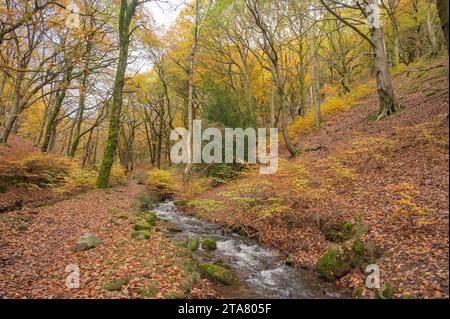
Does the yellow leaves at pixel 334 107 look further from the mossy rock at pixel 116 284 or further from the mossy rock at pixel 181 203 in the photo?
the mossy rock at pixel 116 284

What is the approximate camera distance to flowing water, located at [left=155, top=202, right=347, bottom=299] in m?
6.06

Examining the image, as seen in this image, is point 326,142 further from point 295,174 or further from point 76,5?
point 76,5

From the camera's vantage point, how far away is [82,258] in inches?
248

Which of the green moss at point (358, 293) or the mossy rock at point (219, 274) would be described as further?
the mossy rock at point (219, 274)

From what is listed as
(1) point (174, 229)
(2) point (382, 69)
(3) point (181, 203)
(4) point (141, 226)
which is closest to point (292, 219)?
(1) point (174, 229)

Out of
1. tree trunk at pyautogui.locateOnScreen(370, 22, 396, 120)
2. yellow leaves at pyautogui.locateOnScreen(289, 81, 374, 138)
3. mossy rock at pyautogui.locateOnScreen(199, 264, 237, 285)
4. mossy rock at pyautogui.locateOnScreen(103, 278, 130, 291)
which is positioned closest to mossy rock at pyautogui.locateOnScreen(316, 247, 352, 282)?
mossy rock at pyautogui.locateOnScreen(199, 264, 237, 285)

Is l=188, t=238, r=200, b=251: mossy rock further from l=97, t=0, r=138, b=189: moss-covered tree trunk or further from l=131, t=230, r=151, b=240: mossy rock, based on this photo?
l=97, t=0, r=138, b=189: moss-covered tree trunk

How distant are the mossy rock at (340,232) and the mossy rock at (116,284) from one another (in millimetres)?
5751

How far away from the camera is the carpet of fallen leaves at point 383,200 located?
217 inches

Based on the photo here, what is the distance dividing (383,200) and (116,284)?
7502mm

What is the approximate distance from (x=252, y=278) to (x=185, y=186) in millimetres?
10951

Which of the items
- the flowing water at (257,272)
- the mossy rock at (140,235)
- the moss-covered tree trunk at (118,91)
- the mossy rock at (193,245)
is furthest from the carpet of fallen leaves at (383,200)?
the moss-covered tree trunk at (118,91)

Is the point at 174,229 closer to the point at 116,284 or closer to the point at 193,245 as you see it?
the point at 193,245

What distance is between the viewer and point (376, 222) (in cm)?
700
